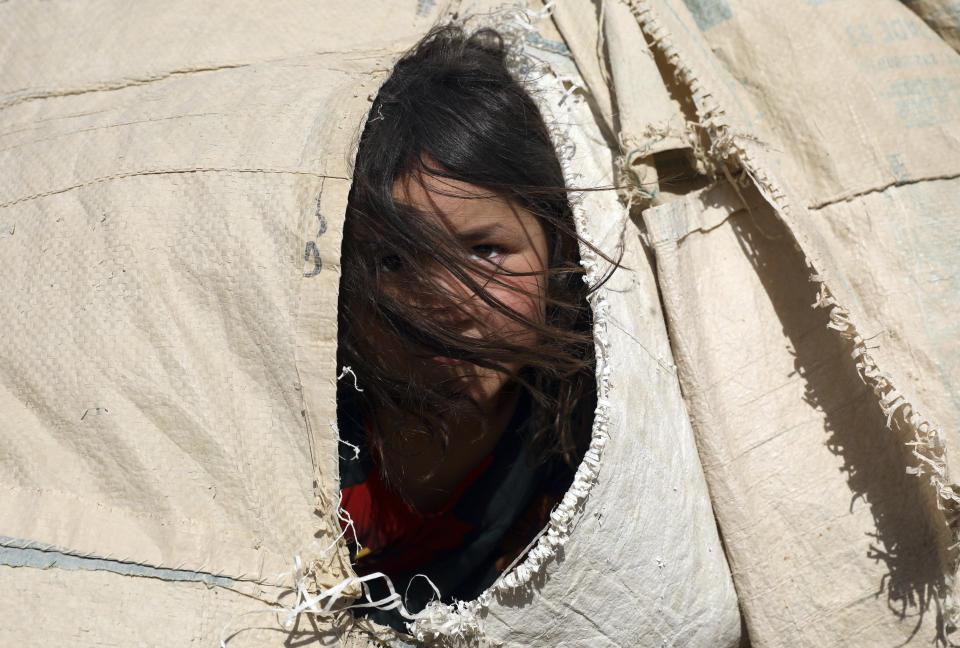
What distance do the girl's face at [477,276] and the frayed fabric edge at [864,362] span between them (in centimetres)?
33

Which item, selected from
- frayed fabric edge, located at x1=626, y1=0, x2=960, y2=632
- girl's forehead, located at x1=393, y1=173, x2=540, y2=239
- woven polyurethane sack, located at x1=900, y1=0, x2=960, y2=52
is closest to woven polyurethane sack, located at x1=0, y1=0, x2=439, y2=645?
girl's forehead, located at x1=393, y1=173, x2=540, y2=239

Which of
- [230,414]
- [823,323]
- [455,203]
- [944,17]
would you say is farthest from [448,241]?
[944,17]

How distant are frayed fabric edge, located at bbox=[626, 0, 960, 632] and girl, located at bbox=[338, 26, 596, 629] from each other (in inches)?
9.8

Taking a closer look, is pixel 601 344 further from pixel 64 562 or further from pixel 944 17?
pixel 944 17

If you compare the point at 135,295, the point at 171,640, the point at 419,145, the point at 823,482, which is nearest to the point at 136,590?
the point at 171,640

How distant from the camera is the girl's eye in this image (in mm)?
1114

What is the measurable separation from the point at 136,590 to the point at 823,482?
3.11ft

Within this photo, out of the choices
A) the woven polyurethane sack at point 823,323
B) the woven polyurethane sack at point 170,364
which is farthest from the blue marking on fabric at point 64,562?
the woven polyurethane sack at point 823,323

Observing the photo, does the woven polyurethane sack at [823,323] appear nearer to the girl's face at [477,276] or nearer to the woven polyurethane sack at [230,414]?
the woven polyurethane sack at [230,414]

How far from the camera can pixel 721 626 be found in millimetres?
1113

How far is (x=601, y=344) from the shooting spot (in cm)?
106

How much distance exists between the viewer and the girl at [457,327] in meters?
1.10

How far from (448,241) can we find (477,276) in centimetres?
7

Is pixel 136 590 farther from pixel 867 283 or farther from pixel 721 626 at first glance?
pixel 867 283
